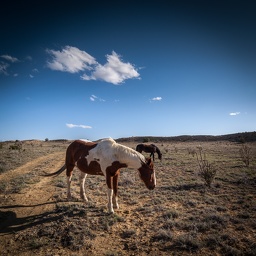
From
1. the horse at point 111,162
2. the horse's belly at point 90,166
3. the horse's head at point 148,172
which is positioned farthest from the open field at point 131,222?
the horse's belly at point 90,166

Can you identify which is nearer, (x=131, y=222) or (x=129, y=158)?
(x=131, y=222)

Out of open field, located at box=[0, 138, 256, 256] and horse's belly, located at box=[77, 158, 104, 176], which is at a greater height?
horse's belly, located at box=[77, 158, 104, 176]

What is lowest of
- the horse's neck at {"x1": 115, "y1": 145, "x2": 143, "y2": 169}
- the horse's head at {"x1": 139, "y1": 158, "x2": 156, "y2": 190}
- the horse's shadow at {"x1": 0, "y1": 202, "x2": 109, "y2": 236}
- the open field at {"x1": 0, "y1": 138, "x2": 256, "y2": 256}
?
the open field at {"x1": 0, "y1": 138, "x2": 256, "y2": 256}

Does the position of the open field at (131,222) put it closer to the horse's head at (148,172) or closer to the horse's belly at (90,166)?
the horse's head at (148,172)

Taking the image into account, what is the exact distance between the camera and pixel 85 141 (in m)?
8.30

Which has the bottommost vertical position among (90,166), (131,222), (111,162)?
(131,222)

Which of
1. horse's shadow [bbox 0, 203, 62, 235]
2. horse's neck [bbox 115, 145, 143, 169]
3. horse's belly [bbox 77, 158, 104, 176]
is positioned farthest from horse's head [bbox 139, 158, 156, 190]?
horse's shadow [bbox 0, 203, 62, 235]

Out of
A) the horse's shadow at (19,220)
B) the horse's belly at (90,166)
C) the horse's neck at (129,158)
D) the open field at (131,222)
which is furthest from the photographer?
the horse's belly at (90,166)

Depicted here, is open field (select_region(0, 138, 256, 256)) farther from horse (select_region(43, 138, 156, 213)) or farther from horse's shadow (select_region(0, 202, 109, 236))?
horse (select_region(43, 138, 156, 213))

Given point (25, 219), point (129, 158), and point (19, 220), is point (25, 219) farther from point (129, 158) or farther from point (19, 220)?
point (129, 158)

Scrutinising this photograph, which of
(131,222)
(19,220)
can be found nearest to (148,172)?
(131,222)

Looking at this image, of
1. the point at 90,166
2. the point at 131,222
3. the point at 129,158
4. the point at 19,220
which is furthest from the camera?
the point at 90,166

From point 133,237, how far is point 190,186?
634cm

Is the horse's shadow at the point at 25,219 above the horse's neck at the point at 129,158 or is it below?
below
